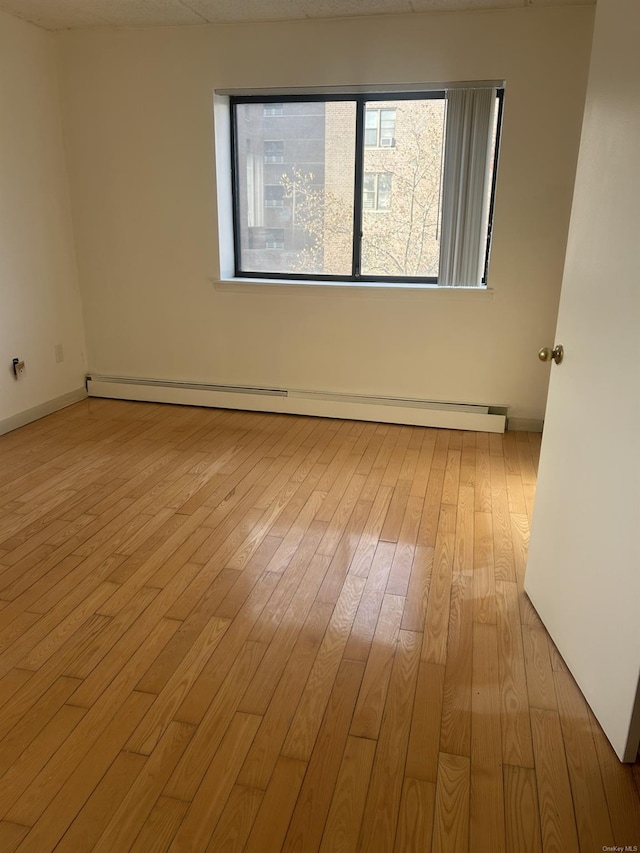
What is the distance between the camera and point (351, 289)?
4.27m

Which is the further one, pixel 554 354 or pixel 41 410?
pixel 41 410

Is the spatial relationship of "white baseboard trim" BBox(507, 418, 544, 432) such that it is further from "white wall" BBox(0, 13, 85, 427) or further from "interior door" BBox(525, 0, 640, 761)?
"white wall" BBox(0, 13, 85, 427)

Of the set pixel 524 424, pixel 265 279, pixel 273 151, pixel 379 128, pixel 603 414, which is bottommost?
pixel 524 424

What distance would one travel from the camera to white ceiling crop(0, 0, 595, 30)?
140 inches

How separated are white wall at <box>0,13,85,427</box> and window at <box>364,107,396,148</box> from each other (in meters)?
2.09

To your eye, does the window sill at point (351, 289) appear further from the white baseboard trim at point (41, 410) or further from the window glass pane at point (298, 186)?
the white baseboard trim at point (41, 410)

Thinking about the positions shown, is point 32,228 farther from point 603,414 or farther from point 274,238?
point 603,414

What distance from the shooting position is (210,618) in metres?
2.33

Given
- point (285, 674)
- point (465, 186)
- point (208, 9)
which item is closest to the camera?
point (285, 674)

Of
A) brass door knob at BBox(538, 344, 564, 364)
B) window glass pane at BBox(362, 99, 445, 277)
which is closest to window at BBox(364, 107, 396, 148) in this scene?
window glass pane at BBox(362, 99, 445, 277)

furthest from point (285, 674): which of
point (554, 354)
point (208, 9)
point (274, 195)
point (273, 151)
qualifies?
point (208, 9)

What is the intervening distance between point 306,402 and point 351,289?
84 cm

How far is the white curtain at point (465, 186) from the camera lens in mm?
3807

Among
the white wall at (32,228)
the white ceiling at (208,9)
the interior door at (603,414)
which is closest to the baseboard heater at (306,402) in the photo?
the white wall at (32,228)
